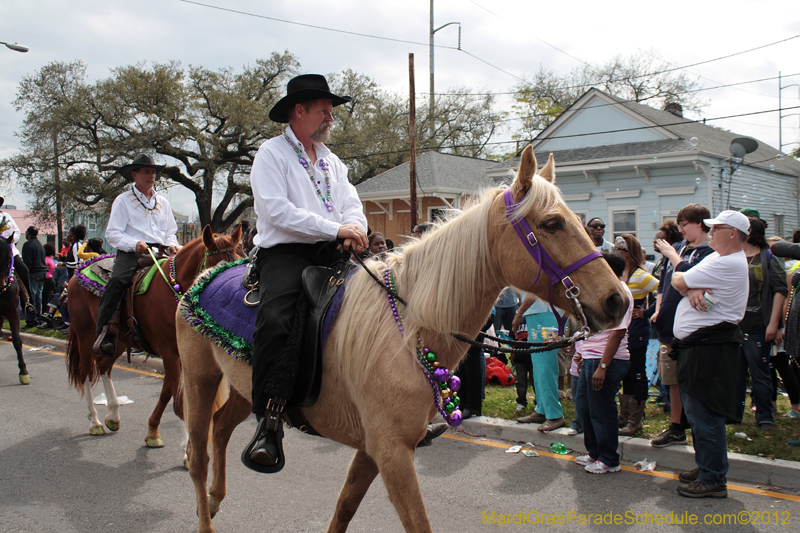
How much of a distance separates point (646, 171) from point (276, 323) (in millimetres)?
16044

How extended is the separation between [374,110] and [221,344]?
3951cm

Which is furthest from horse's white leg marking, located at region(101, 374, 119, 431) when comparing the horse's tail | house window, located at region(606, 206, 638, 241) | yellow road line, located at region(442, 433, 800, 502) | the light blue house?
house window, located at region(606, 206, 638, 241)

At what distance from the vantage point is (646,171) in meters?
16.2

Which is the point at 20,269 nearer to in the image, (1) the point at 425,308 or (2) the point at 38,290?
(2) the point at 38,290

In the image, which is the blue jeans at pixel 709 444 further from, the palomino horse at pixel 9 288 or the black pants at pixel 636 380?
the palomino horse at pixel 9 288

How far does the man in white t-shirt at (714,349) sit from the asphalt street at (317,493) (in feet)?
0.94

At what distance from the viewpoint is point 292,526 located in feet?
12.8

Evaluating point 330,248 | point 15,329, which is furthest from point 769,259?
point 15,329

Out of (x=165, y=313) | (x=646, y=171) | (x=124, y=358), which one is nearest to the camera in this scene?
(x=165, y=313)

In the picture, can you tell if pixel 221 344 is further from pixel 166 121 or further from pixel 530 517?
pixel 166 121

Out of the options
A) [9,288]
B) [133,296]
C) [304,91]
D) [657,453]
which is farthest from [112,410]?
[657,453]

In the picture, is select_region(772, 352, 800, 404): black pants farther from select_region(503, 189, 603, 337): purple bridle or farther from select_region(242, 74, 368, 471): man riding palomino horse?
select_region(242, 74, 368, 471): man riding palomino horse

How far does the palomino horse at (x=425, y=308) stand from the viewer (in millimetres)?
2379

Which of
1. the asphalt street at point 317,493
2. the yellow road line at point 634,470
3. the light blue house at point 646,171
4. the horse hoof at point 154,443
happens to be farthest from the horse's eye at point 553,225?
the light blue house at point 646,171
